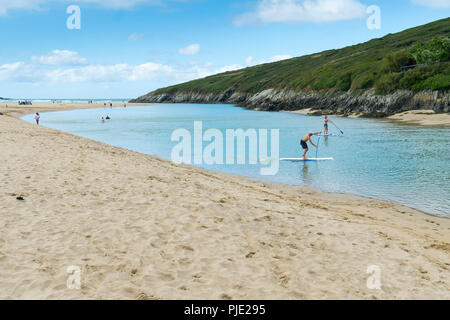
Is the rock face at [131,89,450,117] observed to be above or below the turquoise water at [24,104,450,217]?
above

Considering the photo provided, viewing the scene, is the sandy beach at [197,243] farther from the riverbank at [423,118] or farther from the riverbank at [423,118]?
the riverbank at [423,118]

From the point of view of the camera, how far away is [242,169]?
73.2 ft

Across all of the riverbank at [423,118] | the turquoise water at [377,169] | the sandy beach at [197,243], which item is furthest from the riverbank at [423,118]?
the sandy beach at [197,243]

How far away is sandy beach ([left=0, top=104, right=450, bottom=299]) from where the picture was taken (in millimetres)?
6367

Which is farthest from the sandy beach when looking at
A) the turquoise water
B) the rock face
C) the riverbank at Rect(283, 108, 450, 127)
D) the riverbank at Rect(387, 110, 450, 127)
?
the rock face

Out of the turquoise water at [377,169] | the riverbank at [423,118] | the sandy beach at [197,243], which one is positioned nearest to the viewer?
the sandy beach at [197,243]

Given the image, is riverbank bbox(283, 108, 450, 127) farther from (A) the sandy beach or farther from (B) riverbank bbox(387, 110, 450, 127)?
(A) the sandy beach

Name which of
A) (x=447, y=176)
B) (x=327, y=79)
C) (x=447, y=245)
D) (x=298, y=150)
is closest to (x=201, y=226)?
(x=447, y=245)

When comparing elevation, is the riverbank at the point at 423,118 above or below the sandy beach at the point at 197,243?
above

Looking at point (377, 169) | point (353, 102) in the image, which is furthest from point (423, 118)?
point (377, 169)

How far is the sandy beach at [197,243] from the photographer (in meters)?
6.37

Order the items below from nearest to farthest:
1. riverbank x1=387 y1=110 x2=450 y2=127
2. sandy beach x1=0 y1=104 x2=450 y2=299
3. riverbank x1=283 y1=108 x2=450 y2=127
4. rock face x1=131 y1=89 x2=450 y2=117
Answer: sandy beach x1=0 y1=104 x2=450 y2=299 → riverbank x1=283 y1=108 x2=450 y2=127 → riverbank x1=387 y1=110 x2=450 y2=127 → rock face x1=131 y1=89 x2=450 y2=117
